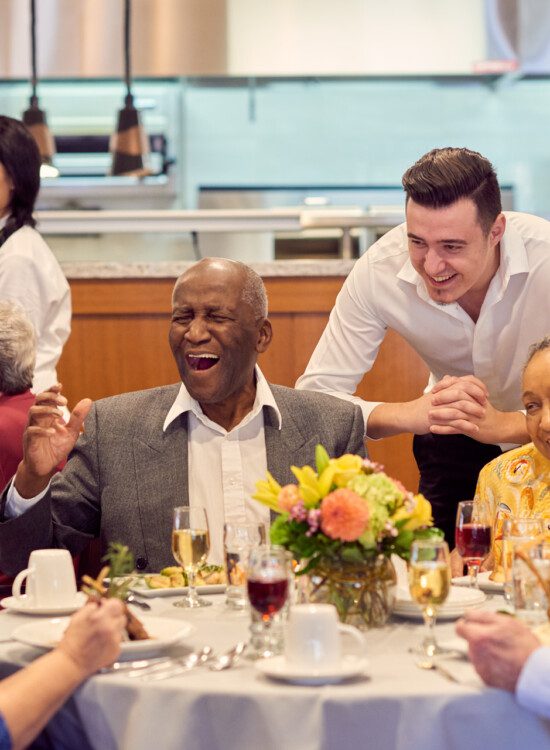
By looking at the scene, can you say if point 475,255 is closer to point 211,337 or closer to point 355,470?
point 211,337

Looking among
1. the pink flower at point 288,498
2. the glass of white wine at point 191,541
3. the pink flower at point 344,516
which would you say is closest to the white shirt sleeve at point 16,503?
the glass of white wine at point 191,541

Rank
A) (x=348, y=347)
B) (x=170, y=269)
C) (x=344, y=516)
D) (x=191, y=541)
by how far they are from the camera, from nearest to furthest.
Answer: (x=344, y=516) → (x=191, y=541) → (x=348, y=347) → (x=170, y=269)

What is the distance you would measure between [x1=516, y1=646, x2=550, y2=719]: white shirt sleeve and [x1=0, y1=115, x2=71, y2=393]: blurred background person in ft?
7.55

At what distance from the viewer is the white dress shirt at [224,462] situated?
2654 mm

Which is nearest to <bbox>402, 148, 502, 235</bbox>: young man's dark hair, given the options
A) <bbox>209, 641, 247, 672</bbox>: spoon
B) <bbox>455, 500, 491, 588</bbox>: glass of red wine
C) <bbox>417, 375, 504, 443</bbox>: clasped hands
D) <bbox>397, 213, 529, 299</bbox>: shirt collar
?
<bbox>397, 213, 529, 299</bbox>: shirt collar

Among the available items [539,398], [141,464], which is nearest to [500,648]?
[539,398]

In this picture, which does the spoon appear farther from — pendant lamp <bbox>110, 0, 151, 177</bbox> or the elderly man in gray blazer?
pendant lamp <bbox>110, 0, 151, 177</bbox>

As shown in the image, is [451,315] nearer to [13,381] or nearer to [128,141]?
[13,381]

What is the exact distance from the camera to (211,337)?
2674 millimetres

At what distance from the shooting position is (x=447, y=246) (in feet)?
8.97

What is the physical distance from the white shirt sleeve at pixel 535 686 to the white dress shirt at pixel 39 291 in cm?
231

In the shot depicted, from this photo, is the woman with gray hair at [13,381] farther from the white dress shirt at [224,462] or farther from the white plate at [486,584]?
the white plate at [486,584]

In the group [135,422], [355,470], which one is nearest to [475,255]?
[135,422]

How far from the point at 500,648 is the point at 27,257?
2.41 m
